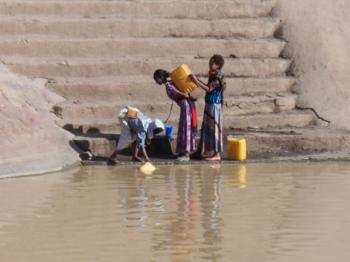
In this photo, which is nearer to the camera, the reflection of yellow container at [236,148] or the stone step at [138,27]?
the reflection of yellow container at [236,148]

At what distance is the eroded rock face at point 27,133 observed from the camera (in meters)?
11.5

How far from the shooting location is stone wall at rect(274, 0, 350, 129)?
580 inches

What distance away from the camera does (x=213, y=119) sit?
1262cm

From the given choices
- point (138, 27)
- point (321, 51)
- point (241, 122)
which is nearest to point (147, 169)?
point (241, 122)

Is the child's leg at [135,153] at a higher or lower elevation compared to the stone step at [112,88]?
lower

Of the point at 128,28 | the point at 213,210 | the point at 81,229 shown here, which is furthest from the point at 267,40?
the point at 81,229

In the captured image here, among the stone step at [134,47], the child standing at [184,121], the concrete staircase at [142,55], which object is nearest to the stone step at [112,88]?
A: the concrete staircase at [142,55]

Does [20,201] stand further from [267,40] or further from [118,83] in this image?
[267,40]

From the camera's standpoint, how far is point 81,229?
25.9ft

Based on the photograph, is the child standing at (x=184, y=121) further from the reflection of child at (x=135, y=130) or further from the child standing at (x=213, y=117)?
the reflection of child at (x=135, y=130)

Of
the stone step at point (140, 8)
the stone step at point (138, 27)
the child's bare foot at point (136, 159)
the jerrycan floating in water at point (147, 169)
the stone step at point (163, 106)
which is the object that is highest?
the stone step at point (140, 8)

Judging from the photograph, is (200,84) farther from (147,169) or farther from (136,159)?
(147,169)

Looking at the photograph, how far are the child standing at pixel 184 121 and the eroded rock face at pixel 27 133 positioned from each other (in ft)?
4.25

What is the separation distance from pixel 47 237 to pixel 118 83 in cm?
649
